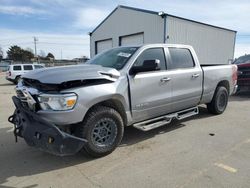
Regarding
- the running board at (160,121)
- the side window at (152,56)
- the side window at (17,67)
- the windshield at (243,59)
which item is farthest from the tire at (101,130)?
the side window at (17,67)

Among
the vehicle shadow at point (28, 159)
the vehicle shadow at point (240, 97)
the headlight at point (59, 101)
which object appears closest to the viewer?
the headlight at point (59, 101)

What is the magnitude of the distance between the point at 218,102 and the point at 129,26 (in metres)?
14.0

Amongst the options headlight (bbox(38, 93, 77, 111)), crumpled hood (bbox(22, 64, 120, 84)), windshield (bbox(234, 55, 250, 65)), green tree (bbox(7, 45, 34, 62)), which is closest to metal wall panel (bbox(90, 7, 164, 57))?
windshield (bbox(234, 55, 250, 65))

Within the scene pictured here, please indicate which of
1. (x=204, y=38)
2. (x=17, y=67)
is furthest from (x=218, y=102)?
(x=17, y=67)

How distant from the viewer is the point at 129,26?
1858 centimetres

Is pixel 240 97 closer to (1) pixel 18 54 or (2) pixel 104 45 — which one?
(2) pixel 104 45

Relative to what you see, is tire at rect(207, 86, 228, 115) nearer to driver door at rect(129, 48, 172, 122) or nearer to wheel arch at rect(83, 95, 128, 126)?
driver door at rect(129, 48, 172, 122)

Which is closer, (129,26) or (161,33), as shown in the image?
(161,33)

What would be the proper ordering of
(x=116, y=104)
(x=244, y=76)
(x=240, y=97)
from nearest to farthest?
(x=116, y=104) → (x=240, y=97) → (x=244, y=76)

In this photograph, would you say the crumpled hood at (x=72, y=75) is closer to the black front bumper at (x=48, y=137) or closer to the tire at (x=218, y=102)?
the black front bumper at (x=48, y=137)

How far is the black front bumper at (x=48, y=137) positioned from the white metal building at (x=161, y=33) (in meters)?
13.4

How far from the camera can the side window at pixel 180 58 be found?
4.75m

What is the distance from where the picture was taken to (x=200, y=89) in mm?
5332

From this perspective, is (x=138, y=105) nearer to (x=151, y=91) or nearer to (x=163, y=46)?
(x=151, y=91)
